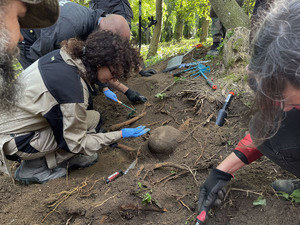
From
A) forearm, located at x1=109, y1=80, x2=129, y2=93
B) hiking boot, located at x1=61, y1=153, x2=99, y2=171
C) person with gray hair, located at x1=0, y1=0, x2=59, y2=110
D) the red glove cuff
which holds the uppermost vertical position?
person with gray hair, located at x1=0, y1=0, x2=59, y2=110

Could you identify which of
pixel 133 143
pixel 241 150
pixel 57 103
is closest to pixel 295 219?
pixel 241 150

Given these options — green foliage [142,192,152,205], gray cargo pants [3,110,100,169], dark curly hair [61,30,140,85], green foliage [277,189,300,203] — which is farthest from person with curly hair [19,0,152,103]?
green foliage [277,189,300,203]

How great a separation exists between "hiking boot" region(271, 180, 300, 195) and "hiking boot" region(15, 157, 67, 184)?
6.96ft

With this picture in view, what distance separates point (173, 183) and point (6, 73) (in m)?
1.56

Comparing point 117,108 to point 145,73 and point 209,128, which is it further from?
point 209,128

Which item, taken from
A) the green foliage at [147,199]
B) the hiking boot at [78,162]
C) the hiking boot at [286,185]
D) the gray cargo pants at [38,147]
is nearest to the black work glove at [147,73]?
the hiking boot at [78,162]

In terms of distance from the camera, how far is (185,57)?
4.28 meters

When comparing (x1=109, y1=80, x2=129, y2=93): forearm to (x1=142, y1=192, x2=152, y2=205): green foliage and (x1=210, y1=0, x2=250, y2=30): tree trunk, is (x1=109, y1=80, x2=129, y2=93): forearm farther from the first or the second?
(x1=142, y1=192, x2=152, y2=205): green foliage

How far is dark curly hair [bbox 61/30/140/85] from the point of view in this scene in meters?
2.13

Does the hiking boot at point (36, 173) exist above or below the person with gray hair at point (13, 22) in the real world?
below

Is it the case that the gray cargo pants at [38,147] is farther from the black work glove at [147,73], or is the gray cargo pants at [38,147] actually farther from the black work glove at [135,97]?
the black work glove at [147,73]

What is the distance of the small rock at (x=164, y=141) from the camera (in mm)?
2479

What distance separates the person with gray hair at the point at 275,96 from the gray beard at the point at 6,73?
1.30 m

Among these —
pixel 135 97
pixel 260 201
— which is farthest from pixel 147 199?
pixel 135 97
